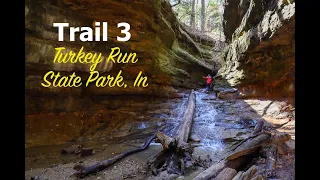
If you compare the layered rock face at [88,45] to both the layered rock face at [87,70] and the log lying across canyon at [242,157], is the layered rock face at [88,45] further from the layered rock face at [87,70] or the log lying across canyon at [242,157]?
the log lying across canyon at [242,157]

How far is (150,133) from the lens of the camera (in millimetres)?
7703

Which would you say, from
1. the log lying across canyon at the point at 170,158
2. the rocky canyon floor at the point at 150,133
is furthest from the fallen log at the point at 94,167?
the rocky canyon floor at the point at 150,133

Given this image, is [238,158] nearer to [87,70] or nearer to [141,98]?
[87,70]

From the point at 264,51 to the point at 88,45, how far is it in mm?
7793

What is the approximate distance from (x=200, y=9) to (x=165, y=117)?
18021mm

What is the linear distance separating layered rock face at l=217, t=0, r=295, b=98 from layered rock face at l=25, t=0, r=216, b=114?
13.4 ft

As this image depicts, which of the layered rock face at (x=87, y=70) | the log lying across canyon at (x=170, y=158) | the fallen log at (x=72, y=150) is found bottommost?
the fallen log at (x=72, y=150)

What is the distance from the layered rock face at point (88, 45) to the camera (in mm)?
7075

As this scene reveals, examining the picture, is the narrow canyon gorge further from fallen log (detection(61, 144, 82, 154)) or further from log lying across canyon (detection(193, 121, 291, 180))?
fallen log (detection(61, 144, 82, 154))

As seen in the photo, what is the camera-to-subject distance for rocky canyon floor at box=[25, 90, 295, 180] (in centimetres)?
461

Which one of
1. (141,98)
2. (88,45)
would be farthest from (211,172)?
(141,98)

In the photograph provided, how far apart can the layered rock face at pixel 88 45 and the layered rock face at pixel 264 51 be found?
13.4ft

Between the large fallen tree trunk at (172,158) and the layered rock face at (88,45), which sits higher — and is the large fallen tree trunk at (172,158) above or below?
below
